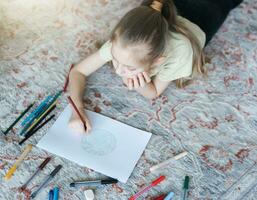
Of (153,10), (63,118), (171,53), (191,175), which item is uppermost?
(153,10)

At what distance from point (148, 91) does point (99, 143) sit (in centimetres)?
24

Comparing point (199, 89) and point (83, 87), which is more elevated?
point (83, 87)

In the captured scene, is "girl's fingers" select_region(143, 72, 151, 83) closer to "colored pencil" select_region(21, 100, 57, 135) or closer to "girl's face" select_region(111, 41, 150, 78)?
"girl's face" select_region(111, 41, 150, 78)

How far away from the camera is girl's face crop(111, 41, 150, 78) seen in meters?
1.01

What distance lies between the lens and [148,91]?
1233mm

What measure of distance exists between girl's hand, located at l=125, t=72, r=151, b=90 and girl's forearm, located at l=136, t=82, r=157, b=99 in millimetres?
34

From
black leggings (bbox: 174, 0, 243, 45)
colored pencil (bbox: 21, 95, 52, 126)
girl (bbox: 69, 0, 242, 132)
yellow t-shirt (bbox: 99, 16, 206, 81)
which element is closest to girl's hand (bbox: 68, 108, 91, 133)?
girl (bbox: 69, 0, 242, 132)

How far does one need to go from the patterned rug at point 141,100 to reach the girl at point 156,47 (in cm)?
5

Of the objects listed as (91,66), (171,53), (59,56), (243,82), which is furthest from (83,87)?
(243,82)

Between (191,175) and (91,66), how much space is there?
47 centimetres

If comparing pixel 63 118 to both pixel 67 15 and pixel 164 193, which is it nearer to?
pixel 164 193

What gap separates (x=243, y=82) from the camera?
134 cm

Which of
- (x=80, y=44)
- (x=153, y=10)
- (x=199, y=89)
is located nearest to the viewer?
(x=153, y=10)

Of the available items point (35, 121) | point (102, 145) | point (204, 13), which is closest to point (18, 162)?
point (35, 121)
